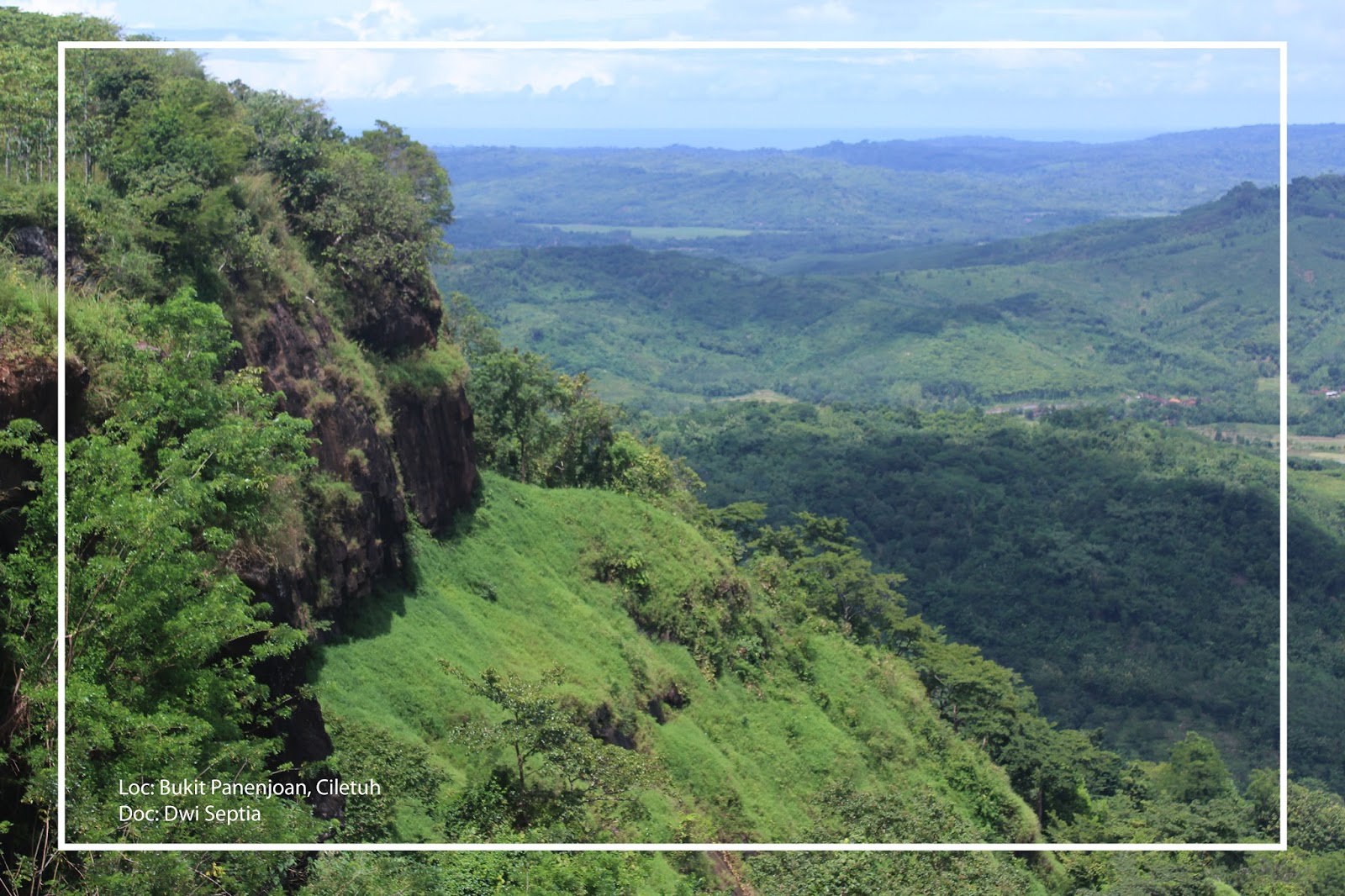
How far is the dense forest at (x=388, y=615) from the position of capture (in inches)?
400

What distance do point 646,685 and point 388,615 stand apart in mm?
5214

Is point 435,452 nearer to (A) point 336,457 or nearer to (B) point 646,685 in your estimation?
(A) point 336,457

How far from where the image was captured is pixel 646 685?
826 inches

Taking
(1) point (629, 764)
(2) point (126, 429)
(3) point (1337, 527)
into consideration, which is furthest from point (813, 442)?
(2) point (126, 429)

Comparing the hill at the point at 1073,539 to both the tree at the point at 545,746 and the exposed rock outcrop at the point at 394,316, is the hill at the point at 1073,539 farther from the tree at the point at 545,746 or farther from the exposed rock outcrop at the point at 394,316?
the tree at the point at 545,746

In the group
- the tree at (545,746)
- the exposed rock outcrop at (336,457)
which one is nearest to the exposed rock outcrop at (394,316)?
the exposed rock outcrop at (336,457)

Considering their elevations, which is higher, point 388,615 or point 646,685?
point 388,615

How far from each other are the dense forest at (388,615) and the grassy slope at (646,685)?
82mm

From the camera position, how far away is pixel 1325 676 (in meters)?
58.2

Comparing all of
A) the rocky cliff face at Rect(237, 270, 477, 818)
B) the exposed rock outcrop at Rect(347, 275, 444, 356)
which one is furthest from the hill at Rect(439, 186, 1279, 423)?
the rocky cliff face at Rect(237, 270, 477, 818)

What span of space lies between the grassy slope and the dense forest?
0.27 feet

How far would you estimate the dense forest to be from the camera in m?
10.1

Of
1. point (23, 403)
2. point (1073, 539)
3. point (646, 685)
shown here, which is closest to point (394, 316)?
point (646, 685)

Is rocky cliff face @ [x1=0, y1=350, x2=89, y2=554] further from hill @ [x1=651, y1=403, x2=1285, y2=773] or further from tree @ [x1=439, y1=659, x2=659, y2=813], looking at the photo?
hill @ [x1=651, y1=403, x2=1285, y2=773]
